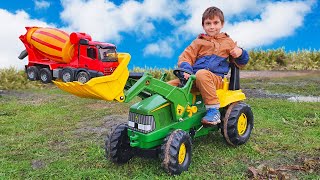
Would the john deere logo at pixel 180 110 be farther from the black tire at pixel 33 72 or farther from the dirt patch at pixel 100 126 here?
→ the black tire at pixel 33 72

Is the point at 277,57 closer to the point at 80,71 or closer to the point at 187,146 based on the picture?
the point at 80,71

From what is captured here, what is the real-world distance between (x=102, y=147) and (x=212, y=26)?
2051 mm

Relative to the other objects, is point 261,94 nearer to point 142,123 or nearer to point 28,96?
point 28,96

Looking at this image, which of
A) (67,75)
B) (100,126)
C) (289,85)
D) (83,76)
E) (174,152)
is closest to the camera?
(174,152)

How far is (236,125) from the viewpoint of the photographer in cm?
495

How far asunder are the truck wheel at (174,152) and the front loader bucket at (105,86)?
2.22 feet

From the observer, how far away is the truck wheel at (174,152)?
4.00 m

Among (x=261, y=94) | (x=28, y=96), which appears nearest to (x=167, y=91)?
(x=261, y=94)

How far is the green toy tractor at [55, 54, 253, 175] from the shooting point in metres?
3.77

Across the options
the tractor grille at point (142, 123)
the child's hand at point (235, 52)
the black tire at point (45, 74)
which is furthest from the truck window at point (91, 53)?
the tractor grille at point (142, 123)

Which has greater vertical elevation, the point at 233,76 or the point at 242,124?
the point at 233,76

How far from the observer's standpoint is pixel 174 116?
173 inches

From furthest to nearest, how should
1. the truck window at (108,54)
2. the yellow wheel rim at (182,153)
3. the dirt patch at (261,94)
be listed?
1. the dirt patch at (261,94)
2. the truck window at (108,54)
3. the yellow wheel rim at (182,153)

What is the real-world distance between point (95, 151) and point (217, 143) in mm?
1537
